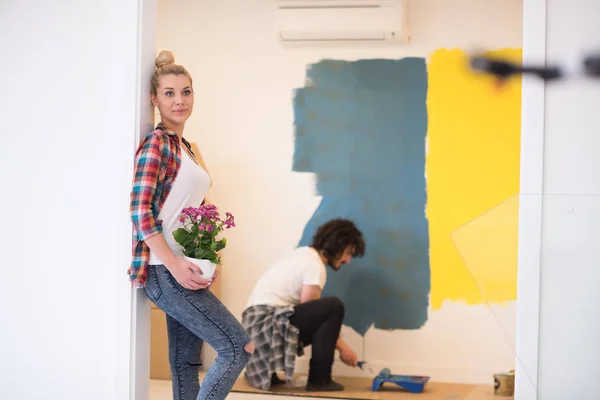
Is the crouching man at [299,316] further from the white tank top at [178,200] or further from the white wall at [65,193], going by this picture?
the white tank top at [178,200]

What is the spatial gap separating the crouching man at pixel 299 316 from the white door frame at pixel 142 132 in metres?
1.49

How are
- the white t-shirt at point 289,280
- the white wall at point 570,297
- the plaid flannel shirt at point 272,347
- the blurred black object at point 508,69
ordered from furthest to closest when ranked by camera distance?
the white t-shirt at point 289,280
the plaid flannel shirt at point 272,347
the white wall at point 570,297
the blurred black object at point 508,69

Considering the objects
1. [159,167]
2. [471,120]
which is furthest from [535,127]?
[471,120]

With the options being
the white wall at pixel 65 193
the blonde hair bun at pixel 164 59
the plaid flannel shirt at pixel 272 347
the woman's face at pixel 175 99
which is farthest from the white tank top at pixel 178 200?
the plaid flannel shirt at pixel 272 347

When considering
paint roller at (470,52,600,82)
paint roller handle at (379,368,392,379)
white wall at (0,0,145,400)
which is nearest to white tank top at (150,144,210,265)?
white wall at (0,0,145,400)

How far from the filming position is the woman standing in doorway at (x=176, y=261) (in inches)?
87.1

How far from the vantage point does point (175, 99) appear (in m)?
2.36

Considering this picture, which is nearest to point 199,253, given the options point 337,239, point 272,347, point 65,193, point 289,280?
point 65,193

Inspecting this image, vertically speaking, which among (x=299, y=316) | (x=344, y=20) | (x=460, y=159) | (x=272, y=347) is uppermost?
(x=344, y=20)

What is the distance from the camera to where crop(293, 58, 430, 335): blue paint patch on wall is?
4.39 metres

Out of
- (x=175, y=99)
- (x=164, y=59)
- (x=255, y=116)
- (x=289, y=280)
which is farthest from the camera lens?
(x=255, y=116)

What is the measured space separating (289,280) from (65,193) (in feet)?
6.07

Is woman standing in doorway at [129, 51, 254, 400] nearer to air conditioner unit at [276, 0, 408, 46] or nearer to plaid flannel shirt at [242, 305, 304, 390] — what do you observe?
plaid flannel shirt at [242, 305, 304, 390]

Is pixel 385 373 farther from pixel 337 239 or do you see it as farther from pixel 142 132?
pixel 142 132
